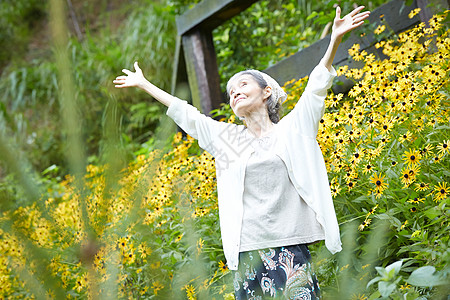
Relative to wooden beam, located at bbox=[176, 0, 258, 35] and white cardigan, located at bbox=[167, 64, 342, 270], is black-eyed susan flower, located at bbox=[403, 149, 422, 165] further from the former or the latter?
wooden beam, located at bbox=[176, 0, 258, 35]

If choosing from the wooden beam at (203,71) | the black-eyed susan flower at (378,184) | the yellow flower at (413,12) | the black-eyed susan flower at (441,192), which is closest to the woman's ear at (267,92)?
the black-eyed susan flower at (378,184)

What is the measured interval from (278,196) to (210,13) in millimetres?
2151

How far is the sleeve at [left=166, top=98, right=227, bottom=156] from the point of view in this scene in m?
1.93

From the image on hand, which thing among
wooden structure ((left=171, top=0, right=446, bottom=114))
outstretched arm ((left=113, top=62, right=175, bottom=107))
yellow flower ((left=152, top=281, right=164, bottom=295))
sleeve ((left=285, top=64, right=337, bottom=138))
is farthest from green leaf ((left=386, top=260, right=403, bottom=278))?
wooden structure ((left=171, top=0, right=446, bottom=114))

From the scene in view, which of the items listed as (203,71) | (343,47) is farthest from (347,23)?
(203,71)

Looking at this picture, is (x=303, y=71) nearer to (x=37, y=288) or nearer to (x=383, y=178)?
(x=383, y=178)

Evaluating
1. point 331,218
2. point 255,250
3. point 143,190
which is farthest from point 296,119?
point 143,190

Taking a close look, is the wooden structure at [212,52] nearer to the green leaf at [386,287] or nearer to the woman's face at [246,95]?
the woman's face at [246,95]

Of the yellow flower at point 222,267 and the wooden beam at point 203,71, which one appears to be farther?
the wooden beam at point 203,71

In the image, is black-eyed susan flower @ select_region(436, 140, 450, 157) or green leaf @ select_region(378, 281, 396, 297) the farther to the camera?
black-eyed susan flower @ select_region(436, 140, 450, 157)

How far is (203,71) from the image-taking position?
368cm

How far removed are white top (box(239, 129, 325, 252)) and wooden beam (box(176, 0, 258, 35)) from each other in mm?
1870

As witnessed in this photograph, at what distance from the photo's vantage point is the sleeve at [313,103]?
1.75 m

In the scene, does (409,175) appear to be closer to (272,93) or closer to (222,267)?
(272,93)
